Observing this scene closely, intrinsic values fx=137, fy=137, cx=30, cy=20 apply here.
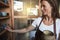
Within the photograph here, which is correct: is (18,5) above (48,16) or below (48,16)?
above

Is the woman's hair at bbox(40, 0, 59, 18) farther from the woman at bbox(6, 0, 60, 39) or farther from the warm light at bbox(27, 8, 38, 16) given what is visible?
the warm light at bbox(27, 8, 38, 16)

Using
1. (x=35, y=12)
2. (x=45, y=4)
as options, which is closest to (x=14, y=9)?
(x=35, y=12)

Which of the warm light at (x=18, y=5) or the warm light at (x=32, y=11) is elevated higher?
the warm light at (x=18, y=5)

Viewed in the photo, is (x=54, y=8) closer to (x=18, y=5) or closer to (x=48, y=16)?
(x=48, y=16)

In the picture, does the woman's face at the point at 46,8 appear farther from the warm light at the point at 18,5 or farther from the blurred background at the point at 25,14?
the warm light at the point at 18,5

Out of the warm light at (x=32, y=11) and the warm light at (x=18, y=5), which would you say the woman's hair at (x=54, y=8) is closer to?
the warm light at (x=32, y=11)

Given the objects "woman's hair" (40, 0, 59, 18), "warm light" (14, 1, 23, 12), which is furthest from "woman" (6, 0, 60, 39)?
"warm light" (14, 1, 23, 12)

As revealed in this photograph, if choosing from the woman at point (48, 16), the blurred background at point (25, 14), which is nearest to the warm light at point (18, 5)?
the blurred background at point (25, 14)

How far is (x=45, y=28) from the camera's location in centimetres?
135

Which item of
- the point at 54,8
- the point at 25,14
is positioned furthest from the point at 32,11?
the point at 54,8

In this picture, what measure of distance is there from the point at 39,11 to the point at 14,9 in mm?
257

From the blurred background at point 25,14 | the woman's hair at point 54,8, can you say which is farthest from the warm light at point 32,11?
the woman's hair at point 54,8

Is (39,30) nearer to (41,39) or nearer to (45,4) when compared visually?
(41,39)

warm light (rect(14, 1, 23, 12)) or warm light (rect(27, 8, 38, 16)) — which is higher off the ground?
warm light (rect(14, 1, 23, 12))
